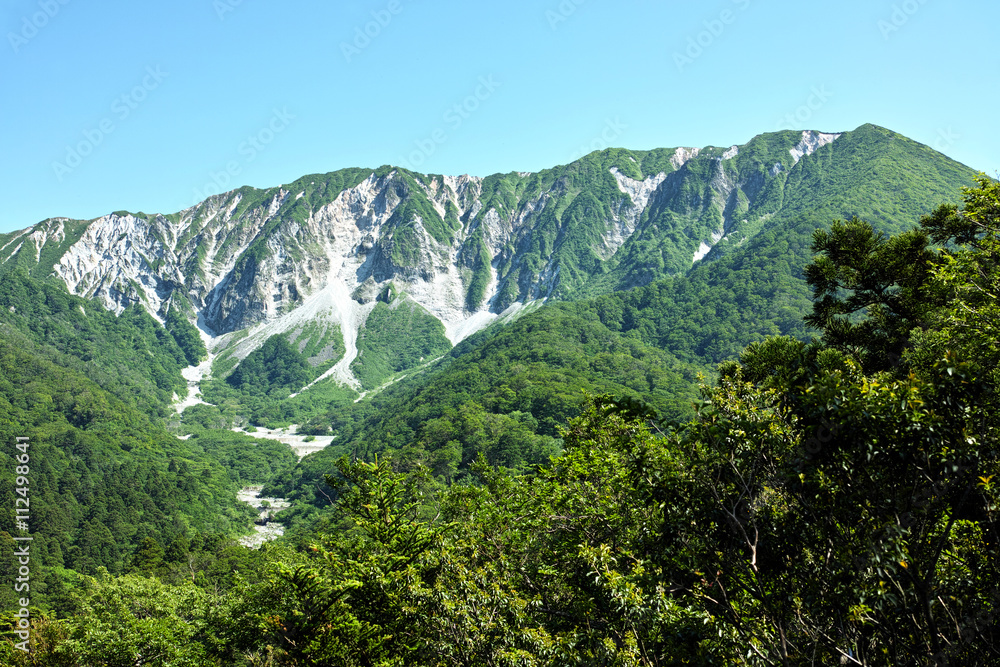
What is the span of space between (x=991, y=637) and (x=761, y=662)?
3.40 m

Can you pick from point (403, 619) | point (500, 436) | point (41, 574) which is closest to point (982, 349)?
point (403, 619)

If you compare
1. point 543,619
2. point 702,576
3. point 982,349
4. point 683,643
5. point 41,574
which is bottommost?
point 41,574

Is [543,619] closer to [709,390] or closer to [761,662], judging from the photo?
[761,662]

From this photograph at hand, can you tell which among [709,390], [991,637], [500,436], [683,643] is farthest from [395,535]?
[500,436]

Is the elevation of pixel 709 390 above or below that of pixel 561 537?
above

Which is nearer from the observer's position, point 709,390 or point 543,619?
point 709,390

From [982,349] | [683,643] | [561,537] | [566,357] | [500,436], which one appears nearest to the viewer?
[982,349]

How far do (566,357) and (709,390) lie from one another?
543 feet

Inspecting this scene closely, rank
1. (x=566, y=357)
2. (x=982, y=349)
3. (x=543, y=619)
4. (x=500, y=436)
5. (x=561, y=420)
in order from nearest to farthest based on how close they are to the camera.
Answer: (x=982, y=349)
(x=543, y=619)
(x=500, y=436)
(x=561, y=420)
(x=566, y=357)

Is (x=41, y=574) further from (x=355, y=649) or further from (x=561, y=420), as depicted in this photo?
(x=355, y=649)

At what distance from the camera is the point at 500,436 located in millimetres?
115938

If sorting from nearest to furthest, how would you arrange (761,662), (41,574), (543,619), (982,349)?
(761,662), (982,349), (543,619), (41,574)

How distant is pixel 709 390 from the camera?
9.43 m

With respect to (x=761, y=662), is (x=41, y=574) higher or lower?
lower
